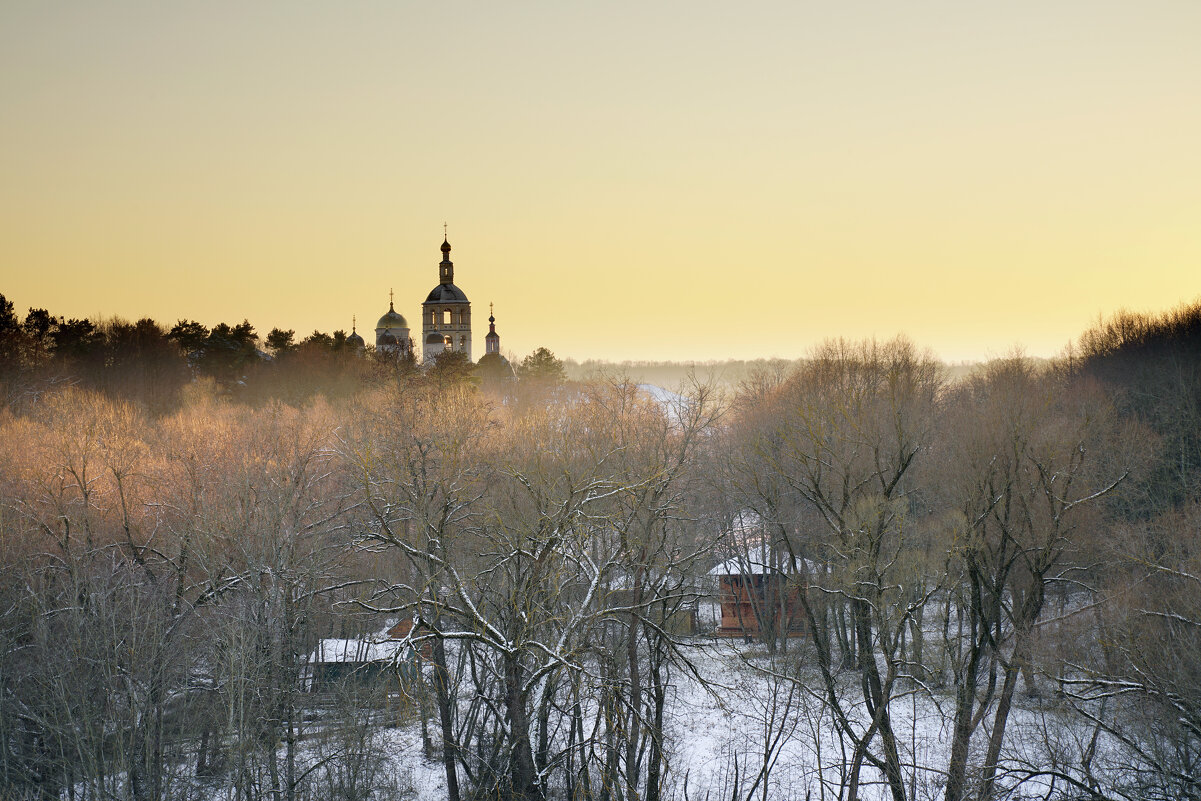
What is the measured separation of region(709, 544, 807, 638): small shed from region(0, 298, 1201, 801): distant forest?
1.33 feet

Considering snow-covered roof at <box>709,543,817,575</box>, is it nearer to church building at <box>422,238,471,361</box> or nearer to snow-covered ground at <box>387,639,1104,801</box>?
snow-covered ground at <box>387,639,1104,801</box>

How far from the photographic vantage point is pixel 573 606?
79.5 feet

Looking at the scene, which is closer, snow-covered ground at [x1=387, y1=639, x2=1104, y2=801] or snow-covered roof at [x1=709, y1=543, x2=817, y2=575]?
snow-covered ground at [x1=387, y1=639, x2=1104, y2=801]

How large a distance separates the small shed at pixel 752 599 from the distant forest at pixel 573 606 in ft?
1.33

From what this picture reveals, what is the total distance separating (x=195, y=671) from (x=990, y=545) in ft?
67.8

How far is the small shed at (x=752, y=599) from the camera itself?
34.8 metres

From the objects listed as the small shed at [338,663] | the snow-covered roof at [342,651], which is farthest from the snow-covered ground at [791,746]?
the snow-covered roof at [342,651]

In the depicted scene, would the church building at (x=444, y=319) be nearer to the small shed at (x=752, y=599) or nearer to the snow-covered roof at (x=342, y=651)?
the small shed at (x=752, y=599)

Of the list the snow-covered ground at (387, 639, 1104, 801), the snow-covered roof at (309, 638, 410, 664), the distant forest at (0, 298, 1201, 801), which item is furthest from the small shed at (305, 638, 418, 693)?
the snow-covered ground at (387, 639, 1104, 801)

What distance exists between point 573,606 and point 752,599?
13550 millimetres

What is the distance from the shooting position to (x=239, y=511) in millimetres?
24859

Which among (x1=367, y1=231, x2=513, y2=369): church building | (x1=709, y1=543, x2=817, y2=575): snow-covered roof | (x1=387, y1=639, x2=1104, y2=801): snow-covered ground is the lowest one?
(x1=387, y1=639, x2=1104, y2=801): snow-covered ground

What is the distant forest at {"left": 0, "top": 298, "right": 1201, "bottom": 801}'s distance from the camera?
19172mm

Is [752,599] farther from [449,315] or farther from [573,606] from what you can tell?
[449,315]
